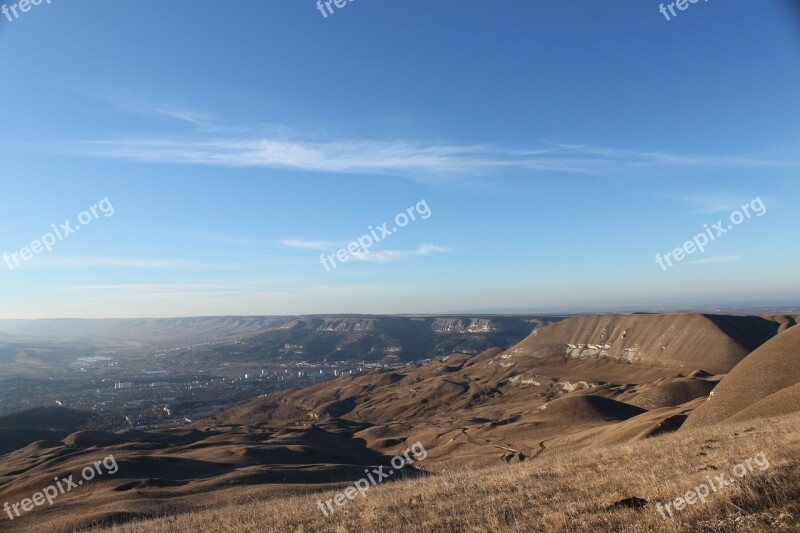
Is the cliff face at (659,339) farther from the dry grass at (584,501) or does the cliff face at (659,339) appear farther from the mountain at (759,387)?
the dry grass at (584,501)

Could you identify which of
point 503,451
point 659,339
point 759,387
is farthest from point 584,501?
point 659,339

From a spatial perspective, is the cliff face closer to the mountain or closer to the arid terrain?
the arid terrain

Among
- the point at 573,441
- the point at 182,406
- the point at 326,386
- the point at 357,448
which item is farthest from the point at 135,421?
the point at 573,441

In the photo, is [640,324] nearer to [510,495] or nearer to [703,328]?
[703,328]

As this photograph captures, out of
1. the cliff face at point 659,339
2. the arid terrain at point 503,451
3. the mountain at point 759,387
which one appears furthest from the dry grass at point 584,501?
the cliff face at point 659,339

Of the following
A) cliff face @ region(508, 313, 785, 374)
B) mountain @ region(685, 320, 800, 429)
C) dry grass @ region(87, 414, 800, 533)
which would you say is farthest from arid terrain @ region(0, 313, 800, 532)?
cliff face @ region(508, 313, 785, 374)

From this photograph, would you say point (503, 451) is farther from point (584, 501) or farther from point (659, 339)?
point (659, 339)
